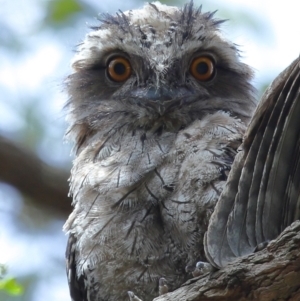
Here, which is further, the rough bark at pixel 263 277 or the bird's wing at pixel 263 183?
the bird's wing at pixel 263 183

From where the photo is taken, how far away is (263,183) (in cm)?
261

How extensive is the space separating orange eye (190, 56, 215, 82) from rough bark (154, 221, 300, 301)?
5.28ft

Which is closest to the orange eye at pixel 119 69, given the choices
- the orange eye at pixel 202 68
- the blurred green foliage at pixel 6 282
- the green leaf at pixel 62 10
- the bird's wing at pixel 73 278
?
the orange eye at pixel 202 68

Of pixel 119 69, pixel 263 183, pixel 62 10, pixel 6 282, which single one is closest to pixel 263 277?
pixel 263 183

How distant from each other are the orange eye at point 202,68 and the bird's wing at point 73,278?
1.10m

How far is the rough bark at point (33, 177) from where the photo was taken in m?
4.36

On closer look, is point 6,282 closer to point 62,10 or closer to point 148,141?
point 148,141

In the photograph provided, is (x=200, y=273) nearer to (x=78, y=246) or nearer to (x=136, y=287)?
(x=136, y=287)

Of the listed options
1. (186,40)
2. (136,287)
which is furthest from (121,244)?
(186,40)

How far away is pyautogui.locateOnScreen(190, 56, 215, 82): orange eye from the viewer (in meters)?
3.89

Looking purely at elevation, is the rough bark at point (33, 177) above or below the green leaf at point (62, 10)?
below

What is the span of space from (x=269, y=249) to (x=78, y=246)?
1.34 metres

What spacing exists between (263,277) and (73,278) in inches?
58.7

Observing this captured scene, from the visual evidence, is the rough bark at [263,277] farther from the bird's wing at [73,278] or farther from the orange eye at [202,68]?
the orange eye at [202,68]
